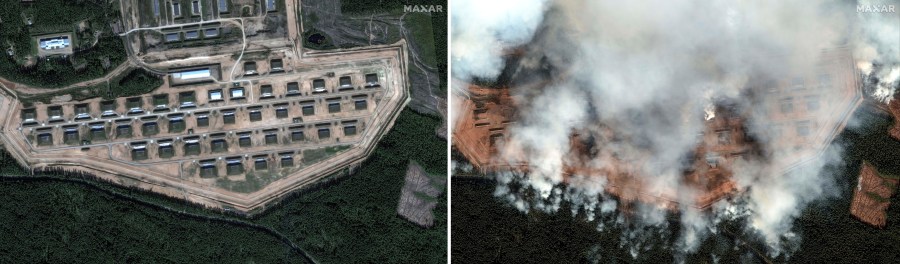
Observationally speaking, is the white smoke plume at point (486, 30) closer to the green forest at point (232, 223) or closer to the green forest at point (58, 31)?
the green forest at point (232, 223)

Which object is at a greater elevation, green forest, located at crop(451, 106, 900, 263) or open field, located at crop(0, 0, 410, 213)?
open field, located at crop(0, 0, 410, 213)

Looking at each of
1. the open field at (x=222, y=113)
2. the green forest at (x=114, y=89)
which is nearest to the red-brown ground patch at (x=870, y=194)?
the open field at (x=222, y=113)

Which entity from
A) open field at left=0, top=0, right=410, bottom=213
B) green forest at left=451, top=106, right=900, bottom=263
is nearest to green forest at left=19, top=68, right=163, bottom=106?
open field at left=0, top=0, right=410, bottom=213

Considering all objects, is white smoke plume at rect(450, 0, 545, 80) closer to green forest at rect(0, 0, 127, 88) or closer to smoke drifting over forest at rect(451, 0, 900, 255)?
smoke drifting over forest at rect(451, 0, 900, 255)

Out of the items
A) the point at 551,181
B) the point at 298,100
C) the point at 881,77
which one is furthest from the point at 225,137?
the point at 881,77

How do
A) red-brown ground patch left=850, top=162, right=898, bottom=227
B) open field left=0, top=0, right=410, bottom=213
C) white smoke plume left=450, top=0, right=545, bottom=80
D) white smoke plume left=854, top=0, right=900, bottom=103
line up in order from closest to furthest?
open field left=0, top=0, right=410, bottom=213, white smoke plume left=450, top=0, right=545, bottom=80, white smoke plume left=854, top=0, right=900, bottom=103, red-brown ground patch left=850, top=162, right=898, bottom=227
